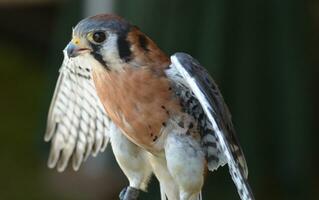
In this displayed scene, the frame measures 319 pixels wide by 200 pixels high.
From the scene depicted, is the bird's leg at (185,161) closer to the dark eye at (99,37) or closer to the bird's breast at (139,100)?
the bird's breast at (139,100)

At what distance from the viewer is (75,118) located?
295 cm

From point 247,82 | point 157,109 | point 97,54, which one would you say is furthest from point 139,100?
point 247,82

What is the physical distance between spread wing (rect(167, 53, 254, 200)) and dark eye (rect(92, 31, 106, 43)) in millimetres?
168

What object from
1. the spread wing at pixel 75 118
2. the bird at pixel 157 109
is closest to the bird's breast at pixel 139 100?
the bird at pixel 157 109

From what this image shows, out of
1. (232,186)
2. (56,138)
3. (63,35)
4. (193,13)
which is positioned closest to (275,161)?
(232,186)

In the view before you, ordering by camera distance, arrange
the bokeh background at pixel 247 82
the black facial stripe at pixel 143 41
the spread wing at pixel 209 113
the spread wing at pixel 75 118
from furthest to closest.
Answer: the bokeh background at pixel 247 82 → the spread wing at pixel 75 118 → the black facial stripe at pixel 143 41 → the spread wing at pixel 209 113

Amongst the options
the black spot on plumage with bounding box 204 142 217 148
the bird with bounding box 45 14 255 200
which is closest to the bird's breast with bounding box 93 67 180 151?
the bird with bounding box 45 14 255 200

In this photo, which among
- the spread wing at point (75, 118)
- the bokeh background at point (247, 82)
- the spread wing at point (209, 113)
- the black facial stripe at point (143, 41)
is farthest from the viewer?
the bokeh background at point (247, 82)

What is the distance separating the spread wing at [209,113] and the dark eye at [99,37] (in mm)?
168

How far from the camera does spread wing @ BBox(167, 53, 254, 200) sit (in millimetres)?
2348

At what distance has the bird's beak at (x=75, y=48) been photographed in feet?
7.78

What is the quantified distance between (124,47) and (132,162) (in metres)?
0.30

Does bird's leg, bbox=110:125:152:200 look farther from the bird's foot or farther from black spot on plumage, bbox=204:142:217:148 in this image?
black spot on plumage, bbox=204:142:217:148

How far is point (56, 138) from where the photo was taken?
3.07m
